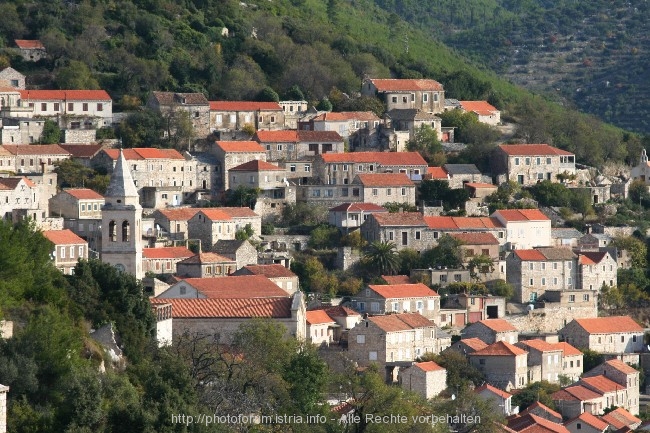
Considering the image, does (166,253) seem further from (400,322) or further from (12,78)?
(12,78)

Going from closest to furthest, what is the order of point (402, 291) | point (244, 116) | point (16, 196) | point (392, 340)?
point (392, 340) → point (402, 291) → point (16, 196) → point (244, 116)

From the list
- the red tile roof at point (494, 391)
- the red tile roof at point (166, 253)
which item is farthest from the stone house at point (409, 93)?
the red tile roof at point (494, 391)

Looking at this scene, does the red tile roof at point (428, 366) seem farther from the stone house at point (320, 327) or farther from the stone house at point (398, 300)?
the stone house at point (398, 300)

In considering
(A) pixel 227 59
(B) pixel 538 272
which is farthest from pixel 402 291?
(A) pixel 227 59

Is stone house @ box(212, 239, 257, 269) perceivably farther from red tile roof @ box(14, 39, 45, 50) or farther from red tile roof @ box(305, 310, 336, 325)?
red tile roof @ box(14, 39, 45, 50)

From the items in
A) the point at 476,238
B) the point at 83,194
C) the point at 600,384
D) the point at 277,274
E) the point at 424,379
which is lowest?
the point at 600,384

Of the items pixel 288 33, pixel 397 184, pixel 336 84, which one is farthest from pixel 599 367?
pixel 288 33

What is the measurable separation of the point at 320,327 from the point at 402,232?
12242mm

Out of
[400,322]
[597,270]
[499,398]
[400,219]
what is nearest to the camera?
[499,398]

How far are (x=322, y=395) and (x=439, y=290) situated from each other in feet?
70.0

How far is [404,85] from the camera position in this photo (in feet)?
330

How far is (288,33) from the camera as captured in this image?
109m

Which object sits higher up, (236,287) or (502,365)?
(236,287)

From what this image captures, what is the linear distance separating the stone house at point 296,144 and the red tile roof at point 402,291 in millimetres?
14037
